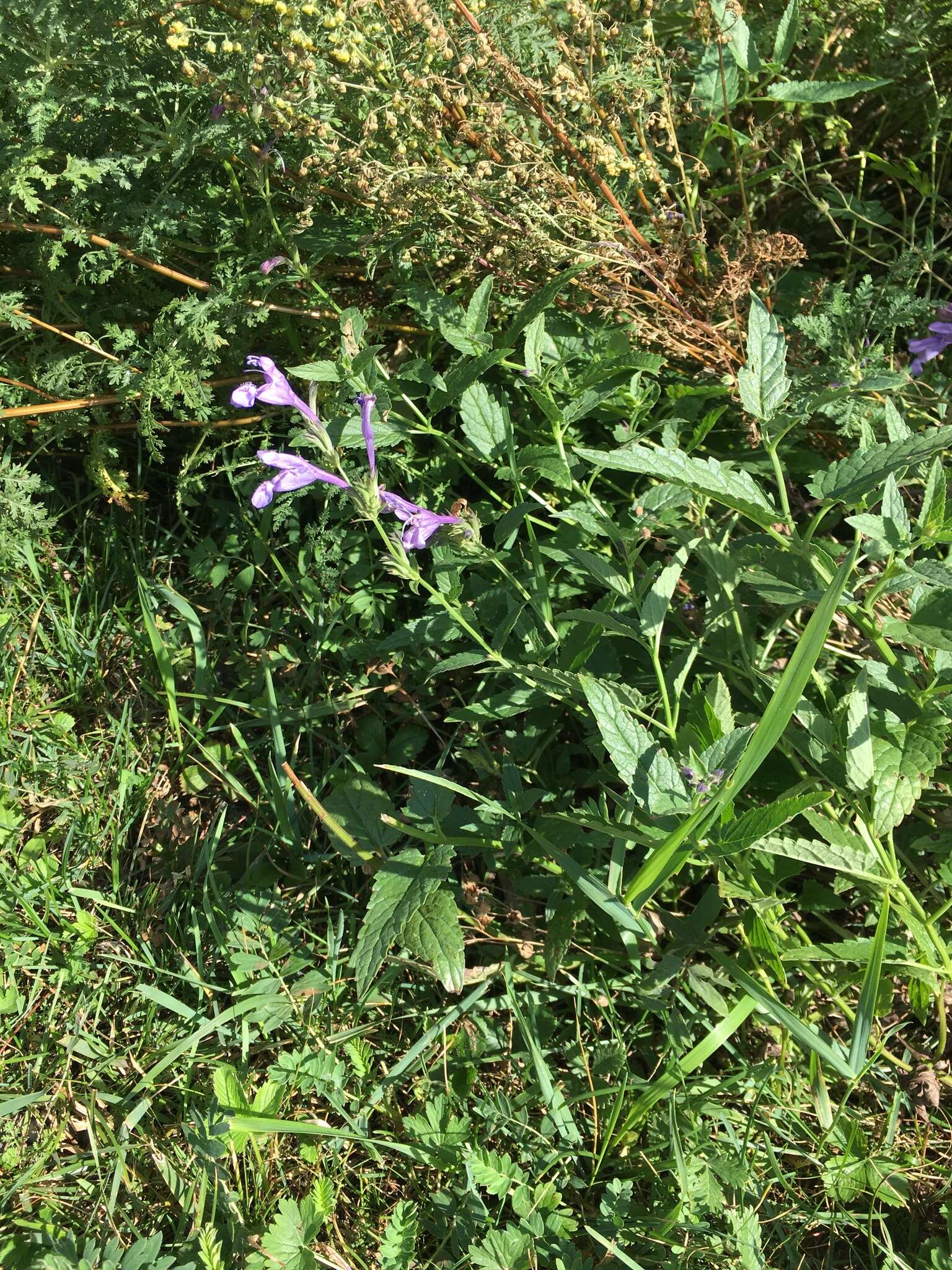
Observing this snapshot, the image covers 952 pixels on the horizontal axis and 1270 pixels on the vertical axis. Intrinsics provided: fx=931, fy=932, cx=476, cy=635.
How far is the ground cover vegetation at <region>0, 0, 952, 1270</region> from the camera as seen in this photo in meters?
1.73

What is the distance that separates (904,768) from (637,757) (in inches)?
20.0

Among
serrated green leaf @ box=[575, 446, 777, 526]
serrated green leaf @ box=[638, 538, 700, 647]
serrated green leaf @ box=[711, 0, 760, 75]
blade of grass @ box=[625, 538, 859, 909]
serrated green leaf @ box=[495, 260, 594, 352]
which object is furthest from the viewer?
serrated green leaf @ box=[711, 0, 760, 75]

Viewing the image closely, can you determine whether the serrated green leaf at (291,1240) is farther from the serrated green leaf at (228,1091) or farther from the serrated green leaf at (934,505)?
the serrated green leaf at (934,505)

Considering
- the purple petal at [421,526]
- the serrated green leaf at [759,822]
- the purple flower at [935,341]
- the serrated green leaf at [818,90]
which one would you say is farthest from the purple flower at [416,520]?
the serrated green leaf at [818,90]

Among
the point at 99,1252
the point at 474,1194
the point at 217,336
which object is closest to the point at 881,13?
the point at 217,336

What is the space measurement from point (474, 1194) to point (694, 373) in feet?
6.32

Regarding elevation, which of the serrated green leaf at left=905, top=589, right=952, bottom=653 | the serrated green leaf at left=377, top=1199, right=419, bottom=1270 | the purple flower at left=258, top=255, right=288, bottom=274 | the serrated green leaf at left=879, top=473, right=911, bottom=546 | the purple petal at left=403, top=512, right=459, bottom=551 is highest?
the purple flower at left=258, top=255, right=288, bottom=274

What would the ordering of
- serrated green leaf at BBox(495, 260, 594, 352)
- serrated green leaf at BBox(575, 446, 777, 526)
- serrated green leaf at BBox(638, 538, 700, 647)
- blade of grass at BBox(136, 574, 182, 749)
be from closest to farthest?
serrated green leaf at BBox(575, 446, 777, 526) → serrated green leaf at BBox(638, 538, 700, 647) → serrated green leaf at BBox(495, 260, 594, 352) → blade of grass at BBox(136, 574, 182, 749)

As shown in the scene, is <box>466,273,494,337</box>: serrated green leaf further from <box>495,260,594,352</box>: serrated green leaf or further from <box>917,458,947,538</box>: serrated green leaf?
<box>917,458,947,538</box>: serrated green leaf

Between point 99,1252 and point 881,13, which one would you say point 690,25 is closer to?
point 881,13

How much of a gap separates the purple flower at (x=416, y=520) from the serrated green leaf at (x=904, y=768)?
2.89 ft

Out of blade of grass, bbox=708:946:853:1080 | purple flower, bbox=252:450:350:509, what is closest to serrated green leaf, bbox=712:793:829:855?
blade of grass, bbox=708:946:853:1080

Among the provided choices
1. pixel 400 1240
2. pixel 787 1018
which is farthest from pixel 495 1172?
pixel 787 1018

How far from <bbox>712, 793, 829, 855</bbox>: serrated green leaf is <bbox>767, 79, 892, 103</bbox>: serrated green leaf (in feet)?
5.51
